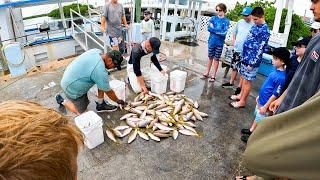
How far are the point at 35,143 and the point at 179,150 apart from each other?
3.90m

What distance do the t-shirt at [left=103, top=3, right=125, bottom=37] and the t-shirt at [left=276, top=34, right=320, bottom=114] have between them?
5938 mm

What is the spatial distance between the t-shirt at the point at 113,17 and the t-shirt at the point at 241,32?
346cm

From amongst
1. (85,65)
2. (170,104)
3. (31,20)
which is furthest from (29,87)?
(31,20)

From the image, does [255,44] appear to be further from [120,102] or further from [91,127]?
[91,127]

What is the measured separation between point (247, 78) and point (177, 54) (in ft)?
13.1

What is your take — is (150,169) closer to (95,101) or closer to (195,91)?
(95,101)

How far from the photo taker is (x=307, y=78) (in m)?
2.53

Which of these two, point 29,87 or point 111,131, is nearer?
point 111,131

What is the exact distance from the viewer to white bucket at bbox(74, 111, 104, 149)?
416 cm

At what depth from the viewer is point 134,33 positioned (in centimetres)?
915

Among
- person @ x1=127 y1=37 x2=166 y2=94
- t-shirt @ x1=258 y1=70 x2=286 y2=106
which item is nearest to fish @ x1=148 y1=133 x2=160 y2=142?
person @ x1=127 y1=37 x2=166 y2=94

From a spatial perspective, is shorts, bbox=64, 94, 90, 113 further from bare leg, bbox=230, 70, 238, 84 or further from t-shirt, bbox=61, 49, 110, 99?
bare leg, bbox=230, 70, 238, 84

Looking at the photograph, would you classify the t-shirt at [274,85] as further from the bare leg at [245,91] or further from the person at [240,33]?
the person at [240,33]

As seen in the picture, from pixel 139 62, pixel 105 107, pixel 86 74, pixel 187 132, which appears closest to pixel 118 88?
pixel 105 107
